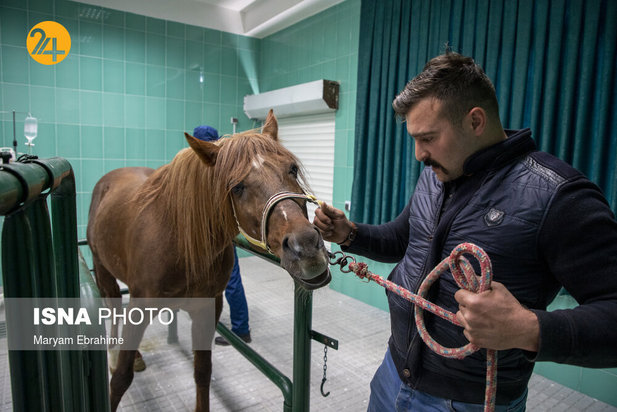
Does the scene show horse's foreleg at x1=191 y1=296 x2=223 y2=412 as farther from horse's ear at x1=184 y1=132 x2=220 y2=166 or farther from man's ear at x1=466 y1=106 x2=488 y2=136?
man's ear at x1=466 y1=106 x2=488 y2=136

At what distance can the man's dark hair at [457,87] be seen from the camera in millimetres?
856

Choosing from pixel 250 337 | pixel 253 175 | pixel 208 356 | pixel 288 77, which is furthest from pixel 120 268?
pixel 288 77

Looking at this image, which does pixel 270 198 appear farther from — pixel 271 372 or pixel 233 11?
pixel 233 11

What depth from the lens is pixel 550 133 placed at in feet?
7.56

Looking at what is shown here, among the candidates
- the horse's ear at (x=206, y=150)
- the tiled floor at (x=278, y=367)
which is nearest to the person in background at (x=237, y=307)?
the tiled floor at (x=278, y=367)

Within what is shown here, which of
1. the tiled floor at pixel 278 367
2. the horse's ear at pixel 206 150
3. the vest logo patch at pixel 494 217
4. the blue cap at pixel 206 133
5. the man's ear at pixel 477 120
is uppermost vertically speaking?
the blue cap at pixel 206 133

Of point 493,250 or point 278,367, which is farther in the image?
point 278,367

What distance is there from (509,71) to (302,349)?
227 cm

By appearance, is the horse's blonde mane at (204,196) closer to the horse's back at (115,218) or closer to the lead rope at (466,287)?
the horse's back at (115,218)

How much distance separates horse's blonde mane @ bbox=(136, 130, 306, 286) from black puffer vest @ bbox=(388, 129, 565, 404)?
0.51 metres

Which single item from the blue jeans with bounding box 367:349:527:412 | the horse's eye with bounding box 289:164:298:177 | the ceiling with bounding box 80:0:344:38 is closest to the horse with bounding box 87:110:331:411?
the horse's eye with bounding box 289:164:298:177

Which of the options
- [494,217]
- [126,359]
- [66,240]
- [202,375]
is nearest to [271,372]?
[202,375]

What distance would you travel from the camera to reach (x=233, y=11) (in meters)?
4.98

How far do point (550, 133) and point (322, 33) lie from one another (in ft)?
9.02
